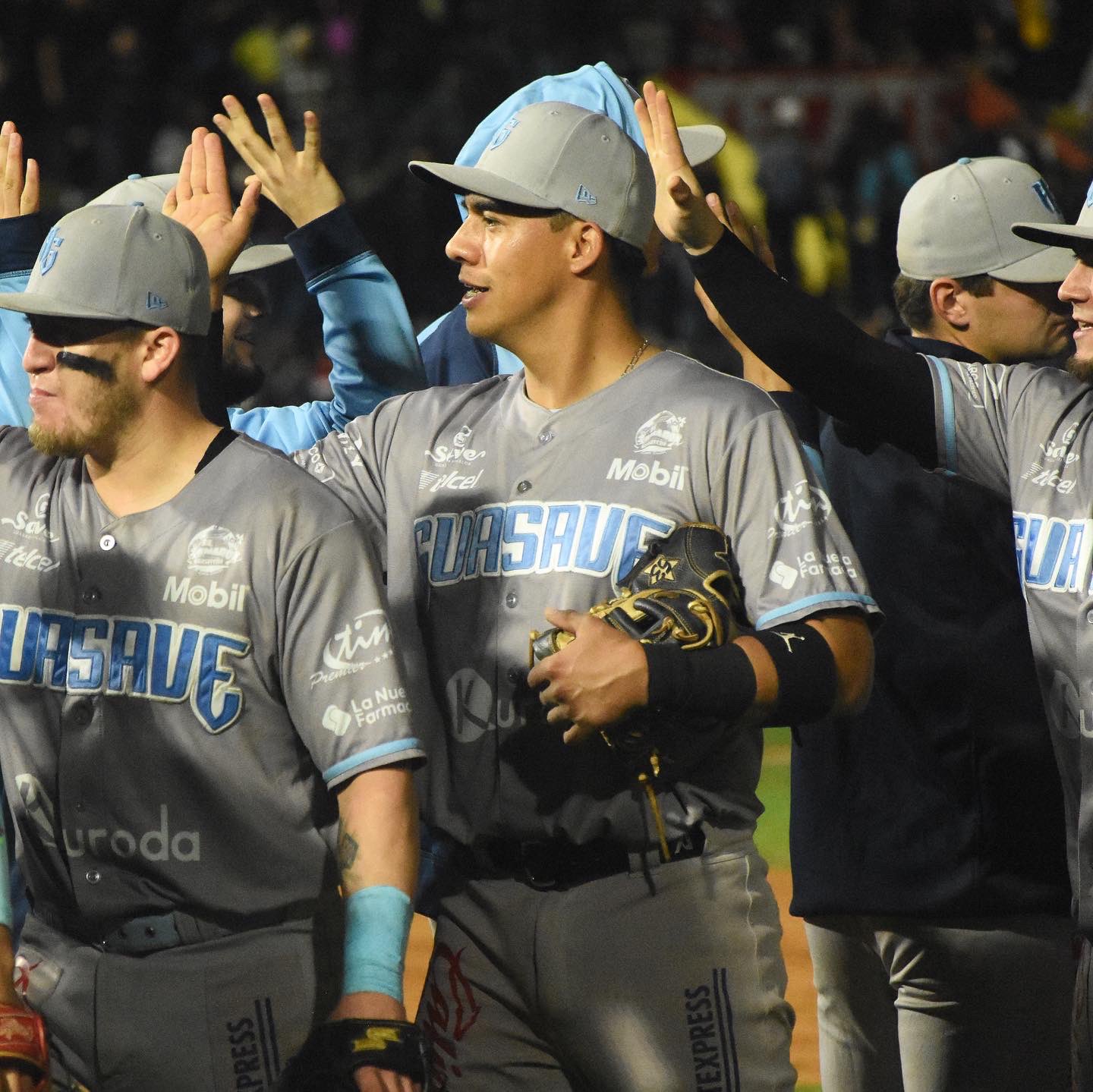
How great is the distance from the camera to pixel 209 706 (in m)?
3.05

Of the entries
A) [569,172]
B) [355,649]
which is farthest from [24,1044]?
[569,172]

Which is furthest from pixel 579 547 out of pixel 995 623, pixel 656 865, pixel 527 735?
pixel 995 623

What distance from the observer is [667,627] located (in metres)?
2.96

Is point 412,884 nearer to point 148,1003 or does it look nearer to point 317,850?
point 317,850

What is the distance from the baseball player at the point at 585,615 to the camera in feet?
10.4

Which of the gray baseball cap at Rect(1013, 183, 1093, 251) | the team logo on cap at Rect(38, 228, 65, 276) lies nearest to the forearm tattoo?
the team logo on cap at Rect(38, 228, 65, 276)

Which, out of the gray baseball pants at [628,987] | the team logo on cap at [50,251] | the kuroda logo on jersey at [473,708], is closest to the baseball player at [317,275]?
the team logo on cap at [50,251]

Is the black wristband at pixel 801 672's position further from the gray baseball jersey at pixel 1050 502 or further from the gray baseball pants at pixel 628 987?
the gray baseball jersey at pixel 1050 502

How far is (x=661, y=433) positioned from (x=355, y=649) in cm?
68

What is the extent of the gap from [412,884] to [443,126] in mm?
14414

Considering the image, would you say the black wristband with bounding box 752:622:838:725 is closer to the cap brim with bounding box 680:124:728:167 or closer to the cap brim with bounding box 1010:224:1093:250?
the cap brim with bounding box 1010:224:1093:250

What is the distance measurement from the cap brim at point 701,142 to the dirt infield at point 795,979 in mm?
2686

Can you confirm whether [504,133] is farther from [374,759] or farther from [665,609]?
[374,759]

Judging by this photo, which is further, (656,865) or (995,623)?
(995,623)
